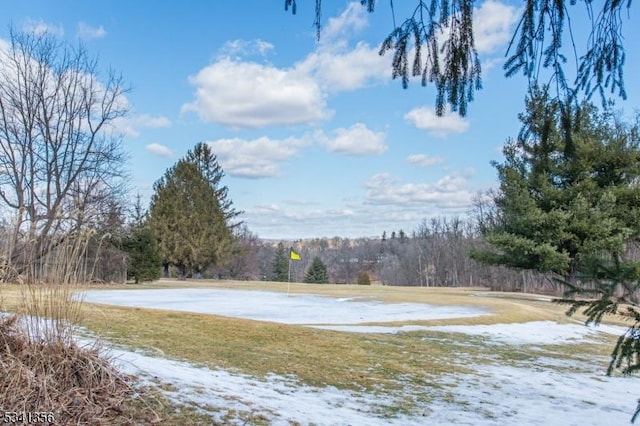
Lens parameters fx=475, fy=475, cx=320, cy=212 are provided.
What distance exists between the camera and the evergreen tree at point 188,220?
31.3m

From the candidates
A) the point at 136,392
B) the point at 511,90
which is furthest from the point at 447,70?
the point at 136,392

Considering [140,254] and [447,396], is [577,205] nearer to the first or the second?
[447,396]

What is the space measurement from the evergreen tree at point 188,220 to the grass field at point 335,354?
76.0ft

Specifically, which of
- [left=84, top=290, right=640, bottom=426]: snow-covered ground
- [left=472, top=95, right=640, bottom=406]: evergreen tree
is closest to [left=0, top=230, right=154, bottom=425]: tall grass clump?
[left=84, top=290, right=640, bottom=426]: snow-covered ground

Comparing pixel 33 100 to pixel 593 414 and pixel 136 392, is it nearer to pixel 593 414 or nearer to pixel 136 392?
pixel 136 392

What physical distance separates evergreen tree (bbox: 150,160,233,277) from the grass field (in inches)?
912

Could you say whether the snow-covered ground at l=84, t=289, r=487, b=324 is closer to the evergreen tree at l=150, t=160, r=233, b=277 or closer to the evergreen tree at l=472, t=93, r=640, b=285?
the evergreen tree at l=472, t=93, r=640, b=285

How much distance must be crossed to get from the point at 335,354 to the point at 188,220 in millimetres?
26756

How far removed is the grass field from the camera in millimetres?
4518

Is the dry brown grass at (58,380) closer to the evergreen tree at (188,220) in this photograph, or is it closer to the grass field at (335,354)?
the grass field at (335,354)

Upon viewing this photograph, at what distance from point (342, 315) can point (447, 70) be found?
1022 cm

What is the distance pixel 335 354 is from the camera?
6383 millimetres

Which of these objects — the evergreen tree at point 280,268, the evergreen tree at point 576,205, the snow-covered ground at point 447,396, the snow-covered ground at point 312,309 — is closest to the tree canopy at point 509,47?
the snow-covered ground at point 447,396

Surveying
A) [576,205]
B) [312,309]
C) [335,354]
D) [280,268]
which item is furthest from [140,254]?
[280,268]
